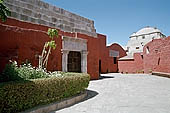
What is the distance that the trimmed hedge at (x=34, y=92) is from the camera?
280 cm

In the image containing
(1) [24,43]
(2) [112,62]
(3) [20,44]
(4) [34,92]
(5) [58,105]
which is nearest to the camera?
(4) [34,92]

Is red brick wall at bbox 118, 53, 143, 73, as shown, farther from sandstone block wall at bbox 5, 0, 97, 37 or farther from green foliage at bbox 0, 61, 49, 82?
green foliage at bbox 0, 61, 49, 82

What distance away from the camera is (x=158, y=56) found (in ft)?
46.9

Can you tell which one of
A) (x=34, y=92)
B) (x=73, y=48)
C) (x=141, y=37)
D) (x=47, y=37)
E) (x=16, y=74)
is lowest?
(x=34, y=92)

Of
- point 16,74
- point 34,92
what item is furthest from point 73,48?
point 34,92

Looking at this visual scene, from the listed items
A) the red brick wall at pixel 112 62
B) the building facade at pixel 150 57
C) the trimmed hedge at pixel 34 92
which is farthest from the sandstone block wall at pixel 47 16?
the red brick wall at pixel 112 62

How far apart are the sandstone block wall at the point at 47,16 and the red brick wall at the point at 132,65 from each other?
1184cm

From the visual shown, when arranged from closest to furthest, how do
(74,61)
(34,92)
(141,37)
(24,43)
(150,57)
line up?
1. (34,92)
2. (24,43)
3. (74,61)
4. (150,57)
5. (141,37)

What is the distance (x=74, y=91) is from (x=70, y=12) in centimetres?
622

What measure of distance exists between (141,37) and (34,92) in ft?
112

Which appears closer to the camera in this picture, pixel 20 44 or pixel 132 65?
pixel 20 44

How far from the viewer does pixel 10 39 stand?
535 cm

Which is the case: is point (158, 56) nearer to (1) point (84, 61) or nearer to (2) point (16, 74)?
(1) point (84, 61)

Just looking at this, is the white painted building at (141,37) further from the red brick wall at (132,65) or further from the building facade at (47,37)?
the building facade at (47,37)
